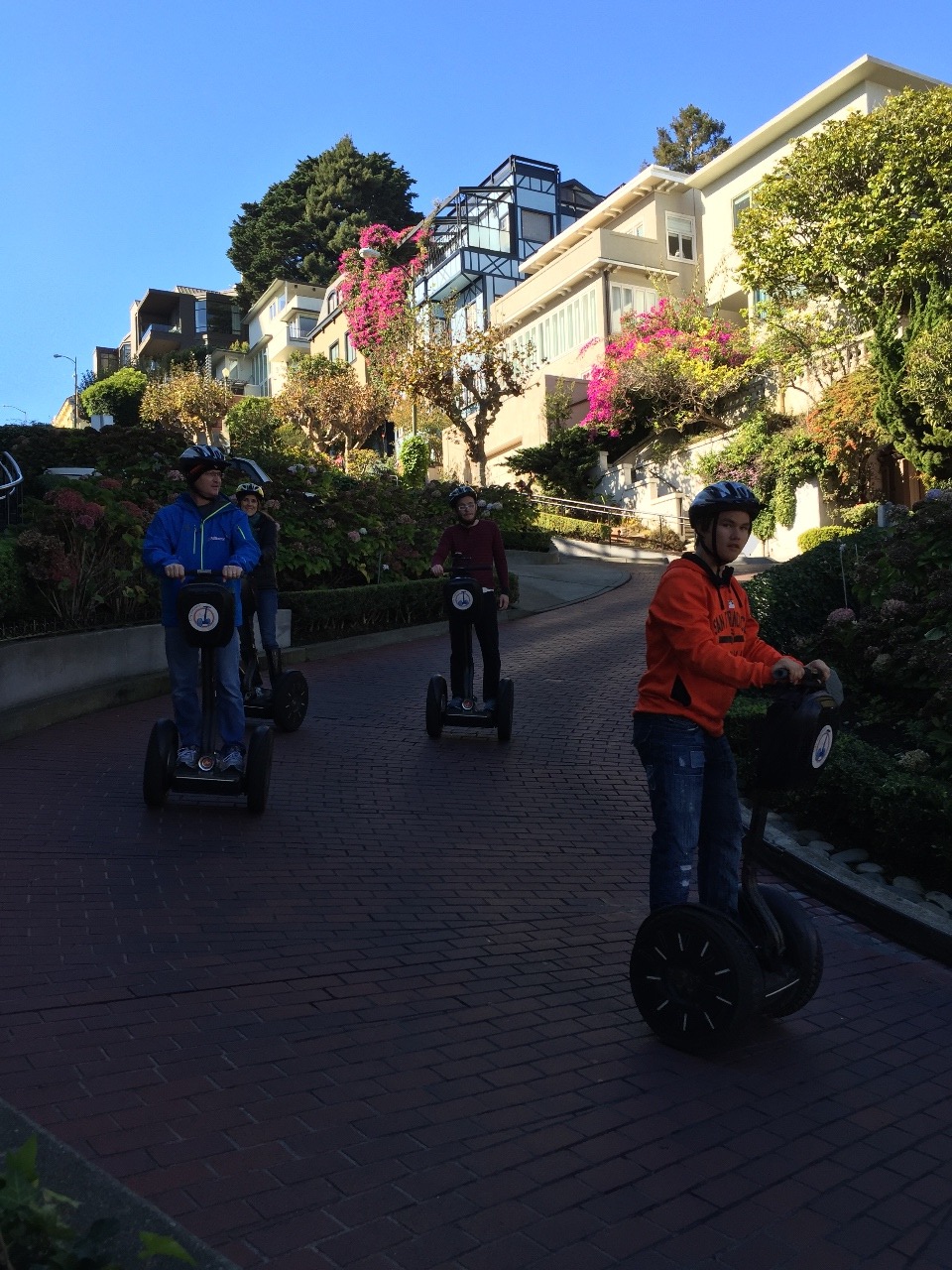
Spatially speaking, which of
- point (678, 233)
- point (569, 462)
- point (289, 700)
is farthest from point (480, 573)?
point (678, 233)

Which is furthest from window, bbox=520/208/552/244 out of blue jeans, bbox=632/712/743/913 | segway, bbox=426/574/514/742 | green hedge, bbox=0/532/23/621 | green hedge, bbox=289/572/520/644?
blue jeans, bbox=632/712/743/913

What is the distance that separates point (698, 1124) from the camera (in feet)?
10.8

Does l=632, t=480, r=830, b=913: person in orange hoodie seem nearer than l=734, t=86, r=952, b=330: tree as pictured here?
Yes

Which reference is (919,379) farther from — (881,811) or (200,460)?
(200,460)

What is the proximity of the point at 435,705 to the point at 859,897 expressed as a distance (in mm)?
4279

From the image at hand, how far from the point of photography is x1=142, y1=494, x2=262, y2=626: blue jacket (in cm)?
648

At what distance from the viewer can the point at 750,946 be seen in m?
3.75

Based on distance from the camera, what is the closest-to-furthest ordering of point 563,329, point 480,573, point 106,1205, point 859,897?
point 106,1205
point 859,897
point 480,573
point 563,329

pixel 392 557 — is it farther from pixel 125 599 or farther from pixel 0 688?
pixel 0 688

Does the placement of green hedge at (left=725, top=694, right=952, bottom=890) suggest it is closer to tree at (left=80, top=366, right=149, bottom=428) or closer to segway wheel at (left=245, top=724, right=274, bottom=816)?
segway wheel at (left=245, top=724, right=274, bottom=816)

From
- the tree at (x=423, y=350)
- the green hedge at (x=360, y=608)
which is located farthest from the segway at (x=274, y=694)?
the tree at (x=423, y=350)

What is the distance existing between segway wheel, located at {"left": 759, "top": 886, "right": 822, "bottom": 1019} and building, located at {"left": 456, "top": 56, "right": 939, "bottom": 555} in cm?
2843

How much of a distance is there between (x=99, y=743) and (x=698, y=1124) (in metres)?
6.56

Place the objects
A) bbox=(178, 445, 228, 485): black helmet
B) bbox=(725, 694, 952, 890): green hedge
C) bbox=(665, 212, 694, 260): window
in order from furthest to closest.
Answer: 1. bbox=(665, 212, 694, 260): window
2. bbox=(178, 445, 228, 485): black helmet
3. bbox=(725, 694, 952, 890): green hedge
